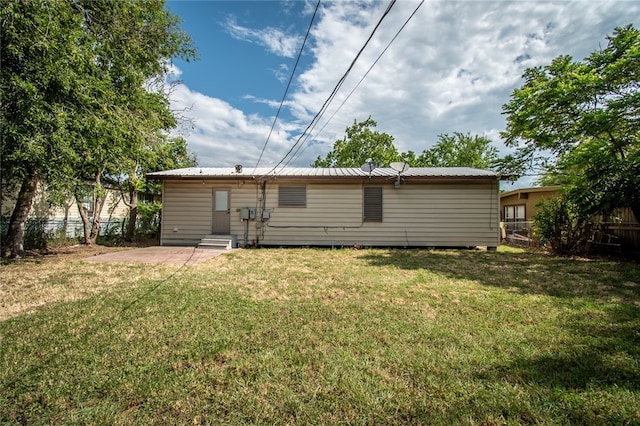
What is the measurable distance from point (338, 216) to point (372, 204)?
1.28 meters

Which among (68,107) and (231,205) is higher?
(68,107)

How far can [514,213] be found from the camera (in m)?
17.6

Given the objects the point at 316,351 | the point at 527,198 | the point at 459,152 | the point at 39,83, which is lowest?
the point at 316,351

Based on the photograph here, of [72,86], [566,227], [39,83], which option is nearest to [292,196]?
[72,86]

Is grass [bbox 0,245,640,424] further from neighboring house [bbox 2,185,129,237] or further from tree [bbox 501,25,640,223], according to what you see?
neighboring house [bbox 2,185,129,237]

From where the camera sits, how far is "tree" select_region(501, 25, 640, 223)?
6.93 meters

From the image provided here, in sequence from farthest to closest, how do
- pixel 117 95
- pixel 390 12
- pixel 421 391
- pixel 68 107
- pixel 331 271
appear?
1. pixel 117 95
2. pixel 331 271
3. pixel 68 107
4. pixel 390 12
5. pixel 421 391

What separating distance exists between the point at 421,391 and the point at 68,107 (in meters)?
7.30

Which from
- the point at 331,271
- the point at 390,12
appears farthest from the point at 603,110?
the point at 331,271

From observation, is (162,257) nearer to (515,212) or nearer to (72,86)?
(72,86)

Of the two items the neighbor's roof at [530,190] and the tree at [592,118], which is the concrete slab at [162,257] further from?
the neighbor's roof at [530,190]

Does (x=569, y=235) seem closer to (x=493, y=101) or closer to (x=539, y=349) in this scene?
(x=493, y=101)

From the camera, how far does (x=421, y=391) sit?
1906 mm

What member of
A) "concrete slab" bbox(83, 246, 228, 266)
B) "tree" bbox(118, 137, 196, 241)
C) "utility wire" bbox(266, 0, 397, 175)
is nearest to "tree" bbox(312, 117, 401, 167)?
"tree" bbox(118, 137, 196, 241)
